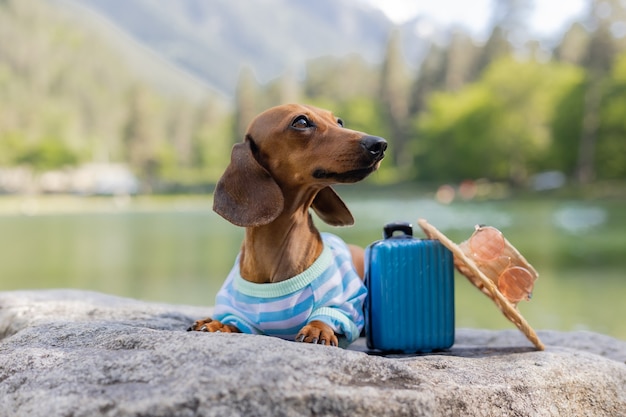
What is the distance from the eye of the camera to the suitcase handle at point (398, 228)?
3.78 metres

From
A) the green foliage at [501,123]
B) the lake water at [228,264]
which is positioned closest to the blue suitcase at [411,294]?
the lake water at [228,264]

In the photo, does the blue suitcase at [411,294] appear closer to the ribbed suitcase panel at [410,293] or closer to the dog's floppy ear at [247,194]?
the ribbed suitcase panel at [410,293]

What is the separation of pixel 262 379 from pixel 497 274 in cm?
179

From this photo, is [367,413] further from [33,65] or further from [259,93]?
[33,65]

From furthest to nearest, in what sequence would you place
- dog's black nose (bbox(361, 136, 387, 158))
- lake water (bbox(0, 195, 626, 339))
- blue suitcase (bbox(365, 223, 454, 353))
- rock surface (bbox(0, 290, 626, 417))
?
1. lake water (bbox(0, 195, 626, 339))
2. blue suitcase (bbox(365, 223, 454, 353))
3. dog's black nose (bbox(361, 136, 387, 158))
4. rock surface (bbox(0, 290, 626, 417))

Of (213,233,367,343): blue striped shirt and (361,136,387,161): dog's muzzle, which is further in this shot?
(213,233,367,343): blue striped shirt

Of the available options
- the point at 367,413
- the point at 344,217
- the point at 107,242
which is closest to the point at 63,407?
the point at 367,413

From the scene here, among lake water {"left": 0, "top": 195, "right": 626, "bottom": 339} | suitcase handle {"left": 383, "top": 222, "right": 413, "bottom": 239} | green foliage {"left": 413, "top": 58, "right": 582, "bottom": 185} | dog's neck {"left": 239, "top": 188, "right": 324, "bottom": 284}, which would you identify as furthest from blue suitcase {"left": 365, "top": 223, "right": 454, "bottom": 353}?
green foliage {"left": 413, "top": 58, "right": 582, "bottom": 185}

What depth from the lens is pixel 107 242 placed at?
2333cm

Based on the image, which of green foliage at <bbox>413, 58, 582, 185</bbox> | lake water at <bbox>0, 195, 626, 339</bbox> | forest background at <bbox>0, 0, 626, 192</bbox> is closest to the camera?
lake water at <bbox>0, 195, 626, 339</bbox>

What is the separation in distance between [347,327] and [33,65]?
125 meters

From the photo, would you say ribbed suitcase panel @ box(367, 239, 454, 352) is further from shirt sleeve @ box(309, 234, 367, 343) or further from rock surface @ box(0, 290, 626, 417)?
rock surface @ box(0, 290, 626, 417)

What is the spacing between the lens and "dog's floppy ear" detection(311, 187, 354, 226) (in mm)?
3699

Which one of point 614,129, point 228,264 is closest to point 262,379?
point 228,264
